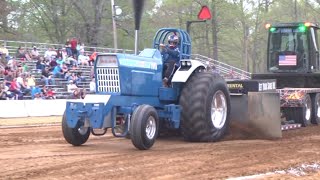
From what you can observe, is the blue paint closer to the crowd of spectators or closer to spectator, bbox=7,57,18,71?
the crowd of spectators

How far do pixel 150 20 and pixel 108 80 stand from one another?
129 ft

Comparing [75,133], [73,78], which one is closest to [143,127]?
[75,133]

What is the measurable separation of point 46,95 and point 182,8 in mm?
28077

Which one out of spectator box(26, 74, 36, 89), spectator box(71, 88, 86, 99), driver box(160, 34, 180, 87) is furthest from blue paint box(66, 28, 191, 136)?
spectator box(71, 88, 86, 99)

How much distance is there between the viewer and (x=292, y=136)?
40.6ft

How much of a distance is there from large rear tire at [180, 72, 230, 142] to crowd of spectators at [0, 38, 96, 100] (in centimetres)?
1189

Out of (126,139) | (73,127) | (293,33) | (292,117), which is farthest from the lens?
(293,33)

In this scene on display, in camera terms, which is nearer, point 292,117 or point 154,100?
point 154,100

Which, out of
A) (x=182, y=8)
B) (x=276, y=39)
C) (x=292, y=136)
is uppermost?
(x=182, y=8)

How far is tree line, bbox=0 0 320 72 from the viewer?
136 ft

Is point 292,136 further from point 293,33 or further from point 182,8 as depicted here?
point 182,8

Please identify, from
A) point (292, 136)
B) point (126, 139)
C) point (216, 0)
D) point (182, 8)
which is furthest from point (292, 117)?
point (182, 8)

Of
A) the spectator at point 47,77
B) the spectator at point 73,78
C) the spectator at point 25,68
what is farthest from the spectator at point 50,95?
the spectator at point 73,78

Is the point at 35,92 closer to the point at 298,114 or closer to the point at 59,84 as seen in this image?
the point at 59,84
